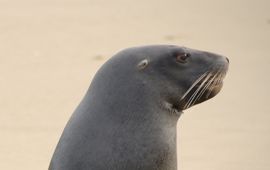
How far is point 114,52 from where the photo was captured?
9750 millimetres

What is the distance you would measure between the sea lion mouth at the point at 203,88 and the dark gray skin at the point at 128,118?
2 cm

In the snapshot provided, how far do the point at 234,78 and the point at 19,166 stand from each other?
2903 millimetres

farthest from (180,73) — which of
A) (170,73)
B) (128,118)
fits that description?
(128,118)

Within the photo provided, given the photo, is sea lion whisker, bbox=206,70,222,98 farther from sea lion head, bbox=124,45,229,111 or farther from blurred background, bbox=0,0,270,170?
blurred background, bbox=0,0,270,170

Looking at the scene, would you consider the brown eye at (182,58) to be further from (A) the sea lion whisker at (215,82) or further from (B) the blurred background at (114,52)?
(B) the blurred background at (114,52)

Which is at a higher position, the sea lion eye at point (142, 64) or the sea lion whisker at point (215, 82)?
the sea lion eye at point (142, 64)

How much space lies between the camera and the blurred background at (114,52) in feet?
23.5

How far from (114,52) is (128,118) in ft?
19.6

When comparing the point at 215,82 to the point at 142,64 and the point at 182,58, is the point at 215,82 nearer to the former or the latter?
the point at 182,58

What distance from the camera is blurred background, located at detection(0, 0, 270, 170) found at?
716cm

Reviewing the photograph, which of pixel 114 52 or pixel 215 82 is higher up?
pixel 215 82

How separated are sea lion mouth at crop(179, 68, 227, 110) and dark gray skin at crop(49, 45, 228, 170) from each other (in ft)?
0.06

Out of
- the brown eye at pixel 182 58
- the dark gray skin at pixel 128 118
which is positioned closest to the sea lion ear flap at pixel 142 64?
the dark gray skin at pixel 128 118

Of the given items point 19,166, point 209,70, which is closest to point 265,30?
point 19,166
